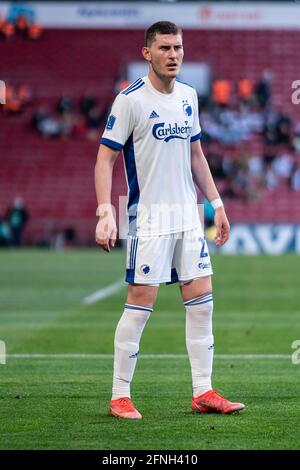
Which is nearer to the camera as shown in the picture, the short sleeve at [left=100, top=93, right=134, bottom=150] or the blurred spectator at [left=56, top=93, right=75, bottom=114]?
the short sleeve at [left=100, top=93, right=134, bottom=150]

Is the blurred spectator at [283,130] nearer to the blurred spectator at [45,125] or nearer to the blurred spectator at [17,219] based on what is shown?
the blurred spectator at [45,125]

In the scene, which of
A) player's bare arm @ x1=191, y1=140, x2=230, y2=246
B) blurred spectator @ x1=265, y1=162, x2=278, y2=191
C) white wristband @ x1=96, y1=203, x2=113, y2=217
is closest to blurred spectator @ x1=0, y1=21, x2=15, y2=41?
blurred spectator @ x1=265, y1=162, x2=278, y2=191

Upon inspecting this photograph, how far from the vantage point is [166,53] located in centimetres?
736

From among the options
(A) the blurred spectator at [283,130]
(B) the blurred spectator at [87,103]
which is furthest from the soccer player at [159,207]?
(B) the blurred spectator at [87,103]

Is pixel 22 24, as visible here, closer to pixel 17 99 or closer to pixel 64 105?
pixel 17 99

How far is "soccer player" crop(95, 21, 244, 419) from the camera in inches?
290

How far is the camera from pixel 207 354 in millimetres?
7594

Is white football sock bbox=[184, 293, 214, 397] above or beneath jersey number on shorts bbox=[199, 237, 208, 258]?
beneath

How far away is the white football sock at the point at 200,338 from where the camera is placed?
758cm

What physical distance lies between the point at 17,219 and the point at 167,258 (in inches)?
1131

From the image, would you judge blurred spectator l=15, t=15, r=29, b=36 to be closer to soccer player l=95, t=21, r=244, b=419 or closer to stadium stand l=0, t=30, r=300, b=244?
stadium stand l=0, t=30, r=300, b=244

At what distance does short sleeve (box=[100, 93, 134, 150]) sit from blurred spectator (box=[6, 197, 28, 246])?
93.8 ft

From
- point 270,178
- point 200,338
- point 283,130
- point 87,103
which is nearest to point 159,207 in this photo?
point 200,338

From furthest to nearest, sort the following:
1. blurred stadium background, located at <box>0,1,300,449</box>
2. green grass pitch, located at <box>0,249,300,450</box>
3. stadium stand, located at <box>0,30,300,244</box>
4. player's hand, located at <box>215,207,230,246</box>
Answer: stadium stand, located at <box>0,30,300,244</box> < blurred stadium background, located at <box>0,1,300,449</box> < player's hand, located at <box>215,207,230,246</box> < green grass pitch, located at <box>0,249,300,450</box>
